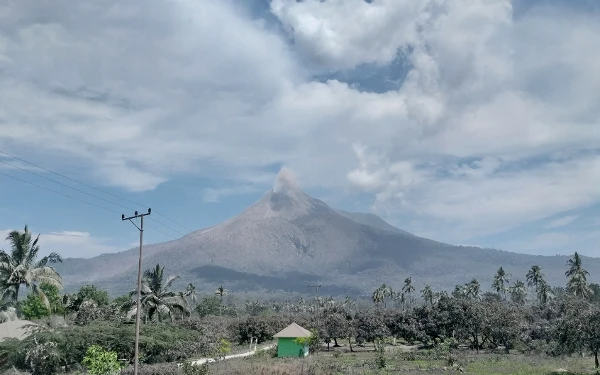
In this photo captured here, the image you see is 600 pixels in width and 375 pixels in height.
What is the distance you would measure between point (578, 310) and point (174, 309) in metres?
40.9

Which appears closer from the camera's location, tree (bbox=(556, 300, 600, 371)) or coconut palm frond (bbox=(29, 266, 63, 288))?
tree (bbox=(556, 300, 600, 371))

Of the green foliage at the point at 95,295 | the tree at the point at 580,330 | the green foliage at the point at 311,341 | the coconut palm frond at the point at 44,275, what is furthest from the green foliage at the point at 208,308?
the tree at the point at 580,330

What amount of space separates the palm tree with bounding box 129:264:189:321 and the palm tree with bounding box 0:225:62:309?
13.4 meters

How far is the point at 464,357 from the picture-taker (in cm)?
4503

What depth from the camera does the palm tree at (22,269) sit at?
39.2 meters

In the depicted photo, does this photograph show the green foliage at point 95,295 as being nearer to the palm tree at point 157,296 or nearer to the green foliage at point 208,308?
the palm tree at point 157,296

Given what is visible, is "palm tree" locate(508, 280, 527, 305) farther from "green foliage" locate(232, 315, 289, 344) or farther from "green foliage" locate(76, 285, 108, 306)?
"green foliage" locate(76, 285, 108, 306)

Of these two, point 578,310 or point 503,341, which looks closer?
point 578,310

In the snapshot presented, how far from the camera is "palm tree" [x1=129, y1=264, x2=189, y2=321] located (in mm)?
54494

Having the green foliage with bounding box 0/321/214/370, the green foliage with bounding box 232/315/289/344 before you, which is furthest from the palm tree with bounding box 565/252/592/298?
the green foliage with bounding box 0/321/214/370

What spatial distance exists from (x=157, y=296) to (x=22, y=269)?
1771 centimetres

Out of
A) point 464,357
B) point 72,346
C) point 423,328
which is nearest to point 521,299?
point 423,328

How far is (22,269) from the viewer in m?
39.5

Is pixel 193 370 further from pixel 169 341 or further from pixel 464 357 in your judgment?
pixel 464 357
